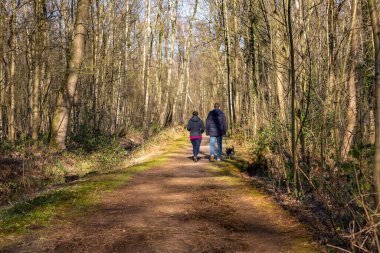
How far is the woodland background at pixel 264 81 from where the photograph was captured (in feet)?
17.2

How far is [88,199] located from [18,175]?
637 cm

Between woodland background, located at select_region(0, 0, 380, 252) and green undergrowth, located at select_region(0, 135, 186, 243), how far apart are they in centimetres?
400

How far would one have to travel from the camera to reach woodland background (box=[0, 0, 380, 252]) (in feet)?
17.2

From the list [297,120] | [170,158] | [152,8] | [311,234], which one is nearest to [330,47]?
[297,120]

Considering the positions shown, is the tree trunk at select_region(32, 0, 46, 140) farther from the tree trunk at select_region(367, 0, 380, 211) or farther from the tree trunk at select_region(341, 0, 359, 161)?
the tree trunk at select_region(367, 0, 380, 211)

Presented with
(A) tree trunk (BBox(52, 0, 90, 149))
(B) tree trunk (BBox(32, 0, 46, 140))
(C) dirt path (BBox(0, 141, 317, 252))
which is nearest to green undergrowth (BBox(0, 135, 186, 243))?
(C) dirt path (BBox(0, 141, 317, 252))

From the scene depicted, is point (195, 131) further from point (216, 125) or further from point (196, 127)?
point (216, 125)

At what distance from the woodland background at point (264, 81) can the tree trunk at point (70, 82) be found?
0.14 ft

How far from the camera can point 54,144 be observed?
50.5ft

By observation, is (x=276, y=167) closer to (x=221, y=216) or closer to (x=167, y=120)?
(x=221, y=216)

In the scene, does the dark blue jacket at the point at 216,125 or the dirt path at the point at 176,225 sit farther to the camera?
the dark blue jacket at the point at 216,125

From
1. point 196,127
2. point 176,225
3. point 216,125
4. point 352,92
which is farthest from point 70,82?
point 176,225

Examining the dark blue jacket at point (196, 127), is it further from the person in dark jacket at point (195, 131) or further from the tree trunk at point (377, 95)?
the tree trunk at point (377, 95)

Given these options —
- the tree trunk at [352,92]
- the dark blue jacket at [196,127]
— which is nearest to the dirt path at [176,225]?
the tree trunk at [352,92]
